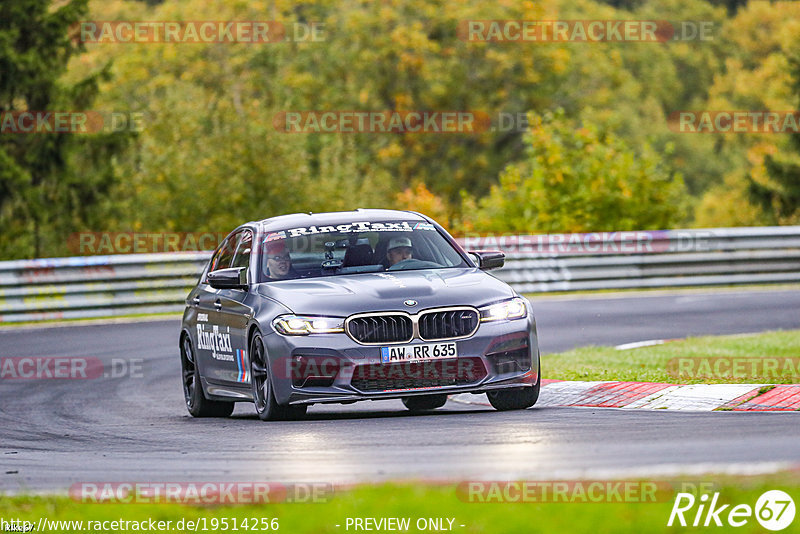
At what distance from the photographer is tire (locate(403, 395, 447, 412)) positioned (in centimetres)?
1298

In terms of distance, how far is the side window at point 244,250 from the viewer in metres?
13.1

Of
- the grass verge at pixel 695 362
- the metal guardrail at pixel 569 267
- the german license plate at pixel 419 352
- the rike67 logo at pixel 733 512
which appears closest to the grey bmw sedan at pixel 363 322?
the german license plate at pixel 419 352

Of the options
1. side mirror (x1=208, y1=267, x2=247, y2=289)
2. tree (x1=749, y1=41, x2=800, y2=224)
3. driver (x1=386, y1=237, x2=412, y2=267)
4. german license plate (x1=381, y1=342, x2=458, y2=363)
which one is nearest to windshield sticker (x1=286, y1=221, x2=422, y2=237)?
driver (x1=386, y1=237, x2=412, y2=267)

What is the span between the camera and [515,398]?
12.0 meters

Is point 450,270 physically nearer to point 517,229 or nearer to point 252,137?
point 517,229

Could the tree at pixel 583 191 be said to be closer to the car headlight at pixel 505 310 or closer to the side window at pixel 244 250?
the side window at pixel 244 250

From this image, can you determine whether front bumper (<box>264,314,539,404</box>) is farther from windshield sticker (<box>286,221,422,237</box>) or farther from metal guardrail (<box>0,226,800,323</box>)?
metal guardrail (<box>0,226,800,323</box>)

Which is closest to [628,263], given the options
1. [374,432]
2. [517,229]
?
[517,229]

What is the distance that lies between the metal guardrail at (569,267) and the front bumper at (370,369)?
1521 centimetres

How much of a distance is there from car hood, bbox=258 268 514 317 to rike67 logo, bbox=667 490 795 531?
4.71 meters

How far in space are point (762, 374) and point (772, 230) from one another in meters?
16.7

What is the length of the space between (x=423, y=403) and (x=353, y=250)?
1530 mm

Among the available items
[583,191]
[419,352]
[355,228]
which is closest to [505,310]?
[419,352]

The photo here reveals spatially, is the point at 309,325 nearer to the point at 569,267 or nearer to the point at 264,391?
the point at 264,391
